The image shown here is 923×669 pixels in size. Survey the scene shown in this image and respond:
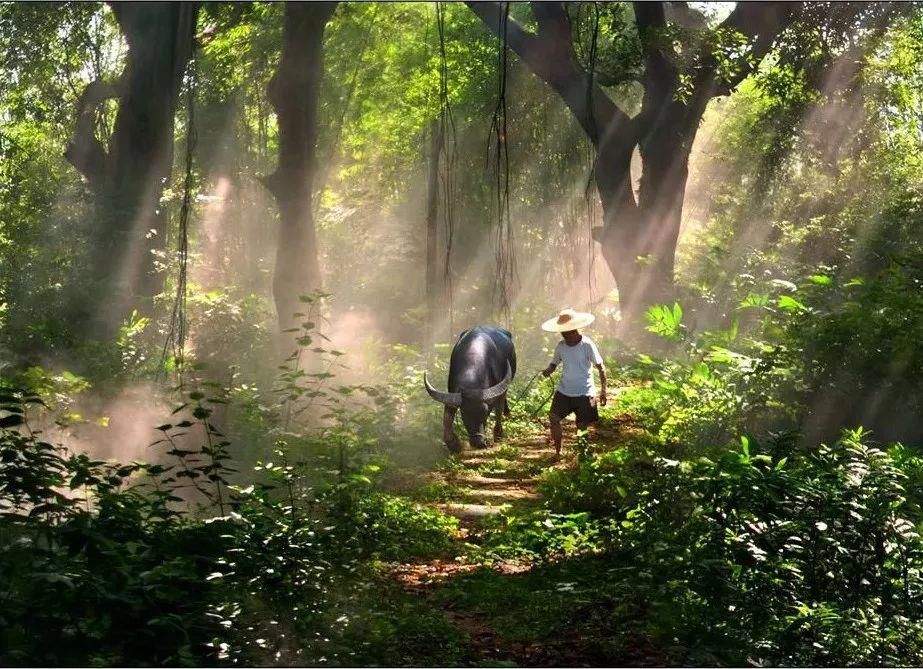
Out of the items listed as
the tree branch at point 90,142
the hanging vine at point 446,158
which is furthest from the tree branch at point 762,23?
the tree branch at point 90,142

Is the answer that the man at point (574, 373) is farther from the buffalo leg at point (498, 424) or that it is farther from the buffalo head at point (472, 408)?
the buffalo leg at point (498, 424)

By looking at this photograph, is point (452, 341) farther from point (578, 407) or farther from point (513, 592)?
point (513, 592)

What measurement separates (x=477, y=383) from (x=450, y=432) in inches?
31.1

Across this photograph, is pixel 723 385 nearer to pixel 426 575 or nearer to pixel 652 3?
pixel 426 575

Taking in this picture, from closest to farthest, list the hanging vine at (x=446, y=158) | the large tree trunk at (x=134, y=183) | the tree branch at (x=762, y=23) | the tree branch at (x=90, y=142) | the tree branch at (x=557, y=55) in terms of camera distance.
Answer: the hanging vine at (x=446, y=158) < the tree branch at (x=762, y=23) < the large tree trunk at (x=134, y=183) < the tree branch at (x=557, y=55) < the tree branch at (x=90, y=142)

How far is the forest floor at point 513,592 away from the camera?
5609 mm

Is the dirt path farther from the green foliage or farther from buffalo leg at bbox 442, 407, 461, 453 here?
the green foliage

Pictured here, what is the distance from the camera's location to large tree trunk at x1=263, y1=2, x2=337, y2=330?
16156 millimetres

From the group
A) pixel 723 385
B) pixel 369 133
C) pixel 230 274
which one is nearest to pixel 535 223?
pixel 369 133

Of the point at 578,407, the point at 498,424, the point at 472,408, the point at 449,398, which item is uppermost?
the point at 449,398

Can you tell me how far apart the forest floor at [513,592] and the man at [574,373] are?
97 centimetres

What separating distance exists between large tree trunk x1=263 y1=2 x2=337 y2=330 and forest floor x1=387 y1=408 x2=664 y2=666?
7.46m

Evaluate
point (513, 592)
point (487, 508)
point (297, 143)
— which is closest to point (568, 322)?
point (487, 508)

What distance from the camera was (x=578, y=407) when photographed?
37.1ft
